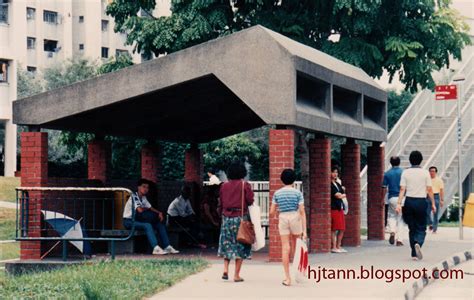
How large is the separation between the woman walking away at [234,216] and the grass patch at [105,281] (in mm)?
793

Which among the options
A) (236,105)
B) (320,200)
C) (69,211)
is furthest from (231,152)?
(69,211)

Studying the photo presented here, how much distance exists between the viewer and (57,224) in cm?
1834

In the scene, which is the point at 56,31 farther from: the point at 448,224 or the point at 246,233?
the point at 246,233

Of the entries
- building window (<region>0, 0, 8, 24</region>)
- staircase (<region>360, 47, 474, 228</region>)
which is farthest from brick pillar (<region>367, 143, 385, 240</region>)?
building window (<region>0, 0, 8, 24</region>)

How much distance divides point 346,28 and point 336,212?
10075mm

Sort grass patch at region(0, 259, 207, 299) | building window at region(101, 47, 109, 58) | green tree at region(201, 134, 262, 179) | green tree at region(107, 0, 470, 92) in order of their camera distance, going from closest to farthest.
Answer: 1. grass patch at region(0, 259, 207, 299)
2. green tree at region(107, 0, 470, 92)
3. green tree at region(201, 134, 262, 179)
4. building window at region(101, 47, 109, 58)

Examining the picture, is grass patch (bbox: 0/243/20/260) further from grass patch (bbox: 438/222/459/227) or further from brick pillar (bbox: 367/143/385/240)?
grass patch (bbox: 438/222/459/227)

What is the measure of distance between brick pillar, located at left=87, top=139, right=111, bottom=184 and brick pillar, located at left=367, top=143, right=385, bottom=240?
6336 millimetres

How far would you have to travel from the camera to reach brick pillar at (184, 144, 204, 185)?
2611 cm

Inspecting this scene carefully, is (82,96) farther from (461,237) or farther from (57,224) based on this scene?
(461,237)

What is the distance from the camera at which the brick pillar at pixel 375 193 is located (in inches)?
981

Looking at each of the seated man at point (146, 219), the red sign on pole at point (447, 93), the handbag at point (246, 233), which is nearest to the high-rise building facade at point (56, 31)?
the red sign on pole at point (447, 93)

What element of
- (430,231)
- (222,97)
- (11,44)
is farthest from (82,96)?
(11,44)

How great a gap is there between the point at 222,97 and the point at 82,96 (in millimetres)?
3400
